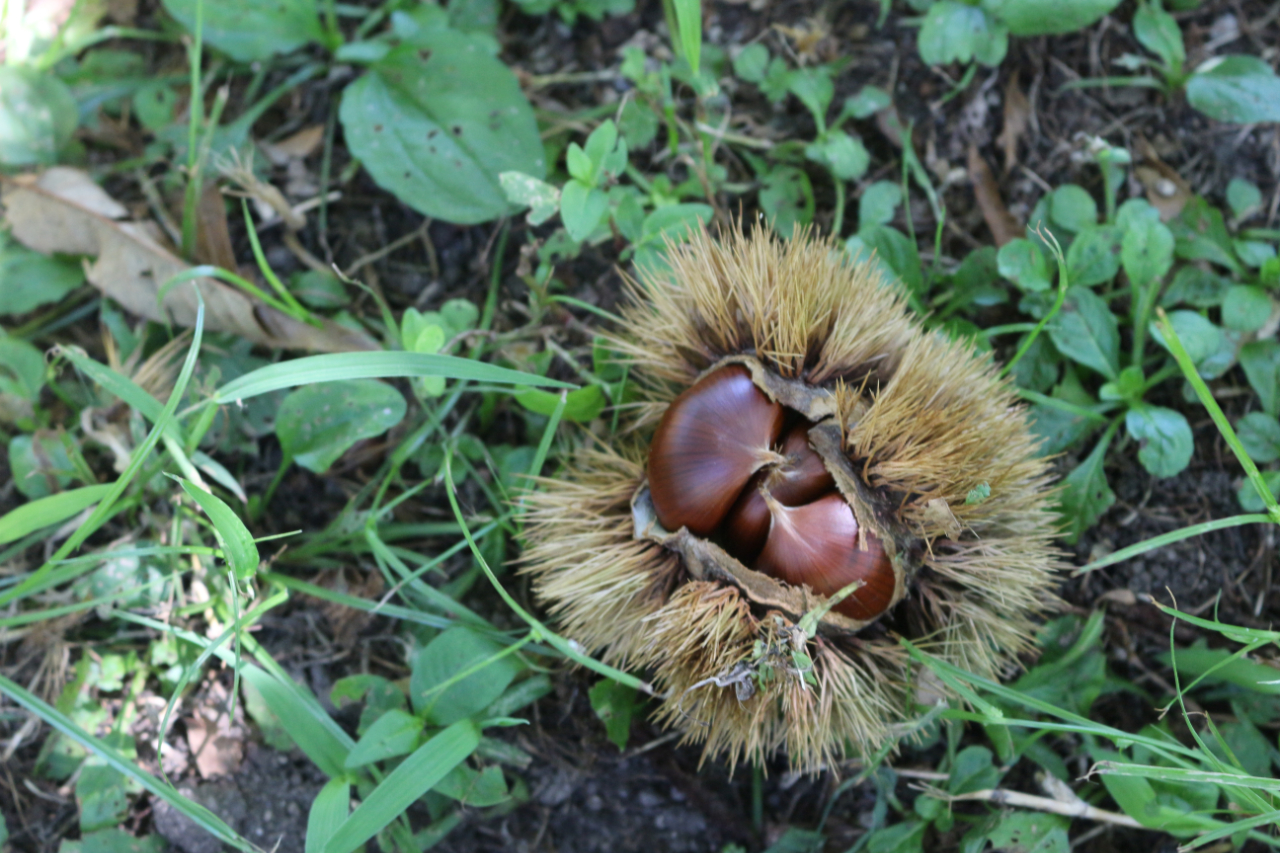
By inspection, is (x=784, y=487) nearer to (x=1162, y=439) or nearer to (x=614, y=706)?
(x=614, y=706)

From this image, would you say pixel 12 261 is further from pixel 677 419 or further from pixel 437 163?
pixel 677 419

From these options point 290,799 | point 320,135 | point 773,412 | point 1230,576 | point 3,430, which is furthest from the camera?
point 320,135

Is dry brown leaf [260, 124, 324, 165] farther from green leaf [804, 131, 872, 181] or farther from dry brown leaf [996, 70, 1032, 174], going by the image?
dry brown leaf [996, 70, 1032, 174]

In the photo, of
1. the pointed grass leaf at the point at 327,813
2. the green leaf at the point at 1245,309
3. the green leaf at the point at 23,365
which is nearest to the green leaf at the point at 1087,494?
the green leaf at the point at 1245,309

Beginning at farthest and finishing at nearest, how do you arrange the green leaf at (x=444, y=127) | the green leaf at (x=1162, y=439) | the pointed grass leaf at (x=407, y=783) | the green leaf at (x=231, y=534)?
the green leaf at (x=444, y=127) < the green leaf at (x=1162, y=439) < the pointed grass leaf at (x=407, y=783) < the green leaf at (x=231, y=534)

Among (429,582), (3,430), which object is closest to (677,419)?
(429,582)

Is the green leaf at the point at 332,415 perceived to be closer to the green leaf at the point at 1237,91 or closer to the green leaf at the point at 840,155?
the green leaf at the point at 840,155

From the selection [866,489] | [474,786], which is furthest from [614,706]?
[866,489]
